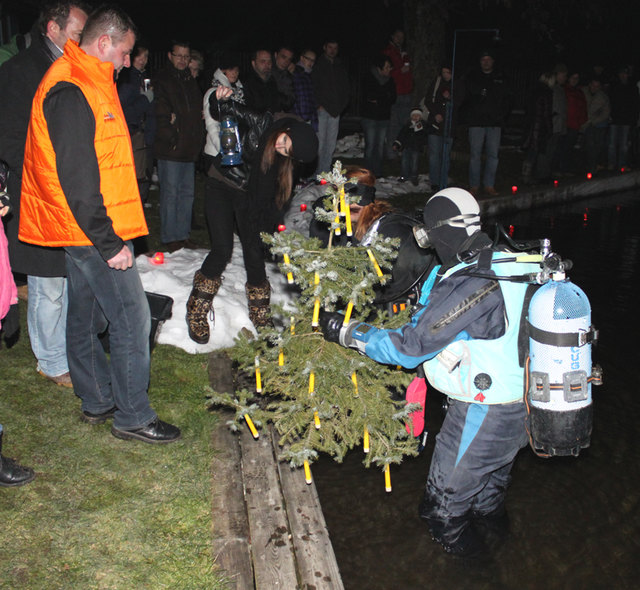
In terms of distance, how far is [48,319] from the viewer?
14.9 ft

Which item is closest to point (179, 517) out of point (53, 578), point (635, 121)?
point (53, 578)

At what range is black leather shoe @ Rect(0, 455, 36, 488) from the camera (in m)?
3.71

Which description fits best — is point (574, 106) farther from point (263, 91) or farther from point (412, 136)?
point (263, 91)

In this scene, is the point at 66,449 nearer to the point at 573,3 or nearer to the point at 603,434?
the point at 603,434

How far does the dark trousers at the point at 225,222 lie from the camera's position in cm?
553

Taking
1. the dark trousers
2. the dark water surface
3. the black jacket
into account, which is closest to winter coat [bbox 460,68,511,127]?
the dark water surface

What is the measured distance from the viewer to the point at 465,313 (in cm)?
330

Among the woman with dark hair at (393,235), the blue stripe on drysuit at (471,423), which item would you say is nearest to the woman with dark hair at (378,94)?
the woman with dark hair at (393,235)

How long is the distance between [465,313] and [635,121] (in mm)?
15731

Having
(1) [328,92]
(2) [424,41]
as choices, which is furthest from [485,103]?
(2) [424,41]

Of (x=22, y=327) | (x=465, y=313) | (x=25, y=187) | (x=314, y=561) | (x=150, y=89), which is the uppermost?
(x=150, y=89)

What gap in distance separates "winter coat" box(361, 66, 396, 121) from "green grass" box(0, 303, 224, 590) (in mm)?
8716

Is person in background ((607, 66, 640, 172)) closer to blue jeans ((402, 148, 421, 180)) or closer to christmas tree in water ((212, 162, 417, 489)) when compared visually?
blue jeans ((402, 148, 421, 180))

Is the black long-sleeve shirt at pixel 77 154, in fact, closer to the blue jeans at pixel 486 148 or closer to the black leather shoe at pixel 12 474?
the black leather shoe at pixel 12 474
